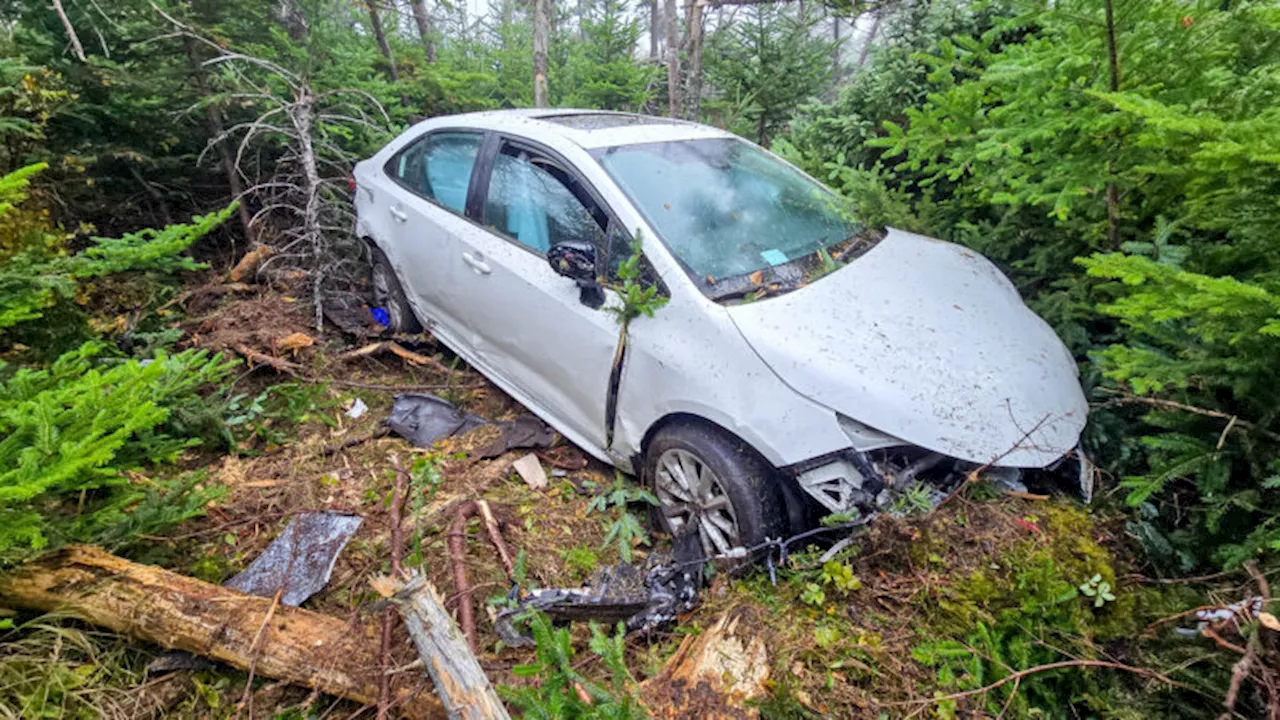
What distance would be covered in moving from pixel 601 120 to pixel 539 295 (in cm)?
133

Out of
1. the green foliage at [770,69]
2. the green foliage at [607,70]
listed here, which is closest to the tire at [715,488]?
the green foliage at [770,69]

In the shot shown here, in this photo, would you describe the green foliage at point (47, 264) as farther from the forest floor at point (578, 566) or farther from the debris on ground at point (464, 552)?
the debris on ground at point (464, 552)

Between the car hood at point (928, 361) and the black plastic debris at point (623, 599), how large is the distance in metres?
0.97

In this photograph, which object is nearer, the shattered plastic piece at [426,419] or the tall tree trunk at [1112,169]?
the tall tree trunk at [1112,169]

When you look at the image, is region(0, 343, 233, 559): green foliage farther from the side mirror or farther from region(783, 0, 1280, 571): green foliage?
region(783, 0, 1280, 571): green foliage

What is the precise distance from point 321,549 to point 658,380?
170 centimetres

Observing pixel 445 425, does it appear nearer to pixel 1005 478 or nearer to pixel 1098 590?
pixel 1005 478

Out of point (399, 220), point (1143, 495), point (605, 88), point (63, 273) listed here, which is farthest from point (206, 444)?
point (605, 88)

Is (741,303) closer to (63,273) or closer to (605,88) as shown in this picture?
(63,273)

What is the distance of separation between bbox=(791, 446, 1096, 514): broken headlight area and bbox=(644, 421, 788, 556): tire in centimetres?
18

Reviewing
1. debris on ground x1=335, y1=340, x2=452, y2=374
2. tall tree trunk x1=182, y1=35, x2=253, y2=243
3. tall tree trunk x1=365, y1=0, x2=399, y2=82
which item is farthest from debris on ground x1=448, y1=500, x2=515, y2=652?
tall tree trunk x1=365, y1=0, x2=399, y2=82

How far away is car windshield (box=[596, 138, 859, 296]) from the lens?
2934mm

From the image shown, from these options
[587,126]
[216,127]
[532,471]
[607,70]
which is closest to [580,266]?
[587,126]

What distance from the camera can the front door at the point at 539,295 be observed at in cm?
310
